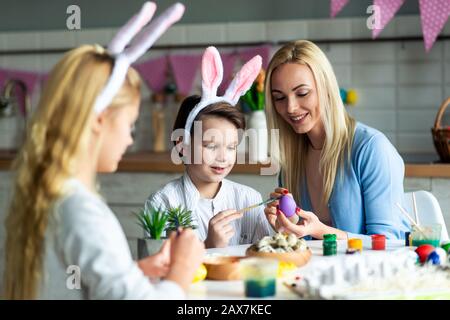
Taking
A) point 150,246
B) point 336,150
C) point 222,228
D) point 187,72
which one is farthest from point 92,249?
point 187,72

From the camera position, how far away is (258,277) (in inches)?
55.3

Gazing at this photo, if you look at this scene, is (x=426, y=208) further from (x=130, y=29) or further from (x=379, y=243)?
(x=130, y=29)

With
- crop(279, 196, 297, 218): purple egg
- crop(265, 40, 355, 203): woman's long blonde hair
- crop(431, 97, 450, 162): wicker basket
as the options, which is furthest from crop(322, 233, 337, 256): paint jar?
crop(431, 97, 450, 162): wicker basket

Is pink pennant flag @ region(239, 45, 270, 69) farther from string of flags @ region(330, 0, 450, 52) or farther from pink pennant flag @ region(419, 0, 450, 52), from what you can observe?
pink pennant flag @ region(419, 0, 450, 52)

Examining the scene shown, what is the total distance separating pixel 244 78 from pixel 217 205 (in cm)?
41

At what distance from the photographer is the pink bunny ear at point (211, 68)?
2.13 m

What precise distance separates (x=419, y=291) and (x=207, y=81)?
1.04 m

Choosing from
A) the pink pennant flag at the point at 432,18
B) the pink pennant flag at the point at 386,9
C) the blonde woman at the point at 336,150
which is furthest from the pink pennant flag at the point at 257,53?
the blonde woman at the point at 336,150

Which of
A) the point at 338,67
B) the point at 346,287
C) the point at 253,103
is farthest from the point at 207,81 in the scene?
the point at 338,67

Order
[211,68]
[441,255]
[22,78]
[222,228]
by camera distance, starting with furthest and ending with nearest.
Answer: [22,78] → [211,68] → [222,228] → [441,255]

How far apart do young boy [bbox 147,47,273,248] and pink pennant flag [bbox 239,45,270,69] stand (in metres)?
1.73

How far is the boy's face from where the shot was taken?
2197 millimetres

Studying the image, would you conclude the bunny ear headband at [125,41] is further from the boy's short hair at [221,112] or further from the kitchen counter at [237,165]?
the kitchen counter at [237,165]
